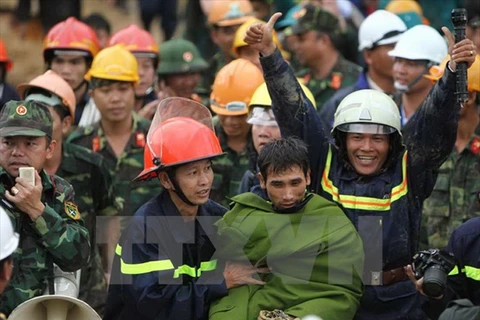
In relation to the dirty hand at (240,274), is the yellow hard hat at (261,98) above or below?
above

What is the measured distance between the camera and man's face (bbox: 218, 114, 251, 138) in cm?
1050

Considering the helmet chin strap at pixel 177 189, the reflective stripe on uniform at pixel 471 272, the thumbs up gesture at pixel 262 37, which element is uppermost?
the thumbs up gesture at pixel 262 37

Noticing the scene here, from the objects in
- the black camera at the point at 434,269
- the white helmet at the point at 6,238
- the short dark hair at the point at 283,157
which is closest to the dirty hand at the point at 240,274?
the short dark hair at the point at 283,157

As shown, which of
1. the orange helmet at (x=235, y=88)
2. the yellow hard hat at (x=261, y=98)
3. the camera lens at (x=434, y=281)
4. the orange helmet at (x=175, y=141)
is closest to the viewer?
the camera lens at (x=434, y=281)

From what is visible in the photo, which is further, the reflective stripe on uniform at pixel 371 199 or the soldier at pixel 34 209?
the reflective stripe on uniform at pixel 371 199

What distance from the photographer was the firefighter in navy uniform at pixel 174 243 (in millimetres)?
7809

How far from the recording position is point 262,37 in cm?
841

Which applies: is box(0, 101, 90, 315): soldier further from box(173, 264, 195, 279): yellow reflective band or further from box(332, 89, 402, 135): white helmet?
box(332, 89, 402, 135): white helmet

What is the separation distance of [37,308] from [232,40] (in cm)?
621

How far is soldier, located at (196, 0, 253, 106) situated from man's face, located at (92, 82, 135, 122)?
2.25 m

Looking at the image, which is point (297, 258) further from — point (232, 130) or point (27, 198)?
point (232, 130)

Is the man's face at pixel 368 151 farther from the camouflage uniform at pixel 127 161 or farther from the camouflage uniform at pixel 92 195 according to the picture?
the camouflage uniform at pixel 127 161

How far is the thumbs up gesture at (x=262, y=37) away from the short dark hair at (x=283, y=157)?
2.22ft

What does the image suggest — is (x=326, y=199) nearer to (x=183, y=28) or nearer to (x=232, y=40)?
(x=232, y=40)
